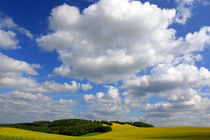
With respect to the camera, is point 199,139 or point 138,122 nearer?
point 199,139

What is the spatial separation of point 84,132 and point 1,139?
228 feet

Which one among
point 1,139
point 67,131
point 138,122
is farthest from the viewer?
point 138,122

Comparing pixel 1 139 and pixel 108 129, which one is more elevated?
pixel 1 139

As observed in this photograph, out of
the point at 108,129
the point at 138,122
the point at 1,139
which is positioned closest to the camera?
the point at 1,139

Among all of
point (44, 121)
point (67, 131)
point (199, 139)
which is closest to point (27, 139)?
point (199, 139)

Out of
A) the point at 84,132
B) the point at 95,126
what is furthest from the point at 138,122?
the point at 84,132

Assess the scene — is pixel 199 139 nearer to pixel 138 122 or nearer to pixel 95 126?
pixel 95 126

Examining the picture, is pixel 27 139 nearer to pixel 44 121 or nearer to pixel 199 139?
pixel 199 139

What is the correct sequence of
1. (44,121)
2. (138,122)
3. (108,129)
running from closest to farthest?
(108,129), (138,122), (44,121)

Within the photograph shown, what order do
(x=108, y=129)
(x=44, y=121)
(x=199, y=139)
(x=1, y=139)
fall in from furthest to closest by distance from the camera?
(x=44, y=121) → (x=108, y=129) → (x=199, y=139) → (x=1, y=139)

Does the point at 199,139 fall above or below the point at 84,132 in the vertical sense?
above

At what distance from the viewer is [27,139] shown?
29188mm

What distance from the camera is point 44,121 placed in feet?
616

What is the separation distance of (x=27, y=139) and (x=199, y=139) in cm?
3146
